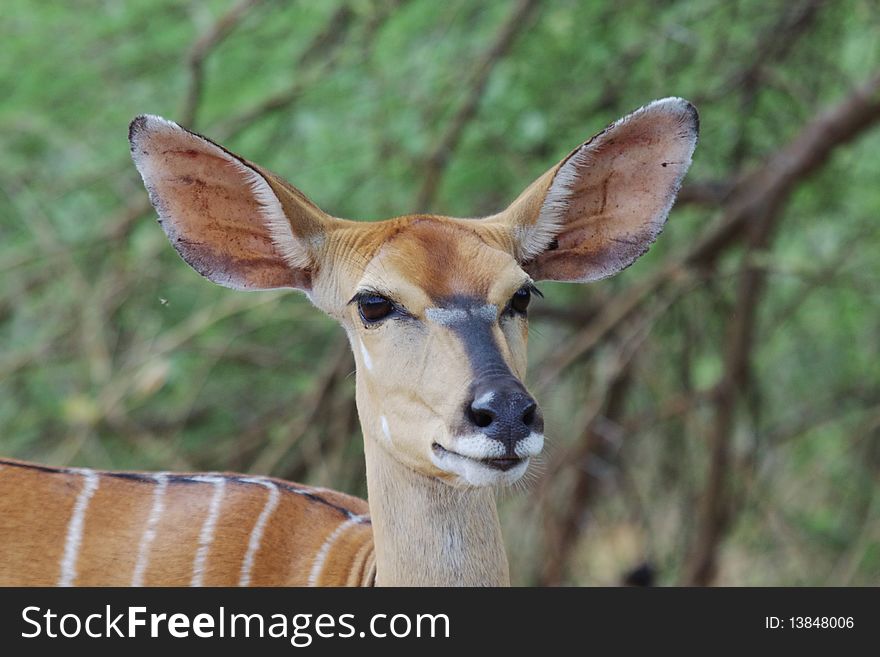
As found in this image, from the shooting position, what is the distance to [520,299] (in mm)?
2691

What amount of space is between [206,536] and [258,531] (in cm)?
12

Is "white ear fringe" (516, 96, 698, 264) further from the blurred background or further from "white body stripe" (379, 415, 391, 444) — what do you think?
the blurred background

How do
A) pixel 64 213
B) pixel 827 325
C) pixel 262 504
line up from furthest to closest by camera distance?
pixel 827 325, pixel 64 213, pixel 262 504

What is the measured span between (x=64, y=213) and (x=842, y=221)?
369 cm

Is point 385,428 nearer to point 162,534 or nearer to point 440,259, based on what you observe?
point 440,259

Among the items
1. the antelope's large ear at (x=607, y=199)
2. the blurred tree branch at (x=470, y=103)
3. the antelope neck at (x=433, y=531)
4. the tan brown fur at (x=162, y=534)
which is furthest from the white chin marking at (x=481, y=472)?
the blurred tree branch at (x=470, y=103)

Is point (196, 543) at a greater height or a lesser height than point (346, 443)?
lesser

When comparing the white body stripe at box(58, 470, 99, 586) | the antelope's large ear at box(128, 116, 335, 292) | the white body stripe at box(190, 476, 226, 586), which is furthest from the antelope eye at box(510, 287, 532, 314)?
the white body stripe at box(58, 470, 99, 586)

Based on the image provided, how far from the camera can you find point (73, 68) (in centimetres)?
575

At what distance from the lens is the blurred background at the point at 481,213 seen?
537 centimetres

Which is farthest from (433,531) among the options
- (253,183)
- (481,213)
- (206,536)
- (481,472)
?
(481,213)

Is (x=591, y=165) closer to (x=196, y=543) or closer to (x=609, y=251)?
(x=609, y=251)

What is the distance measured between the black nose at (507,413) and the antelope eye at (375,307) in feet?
1.25

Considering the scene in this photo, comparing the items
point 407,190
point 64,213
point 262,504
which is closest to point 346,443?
point 407,190
